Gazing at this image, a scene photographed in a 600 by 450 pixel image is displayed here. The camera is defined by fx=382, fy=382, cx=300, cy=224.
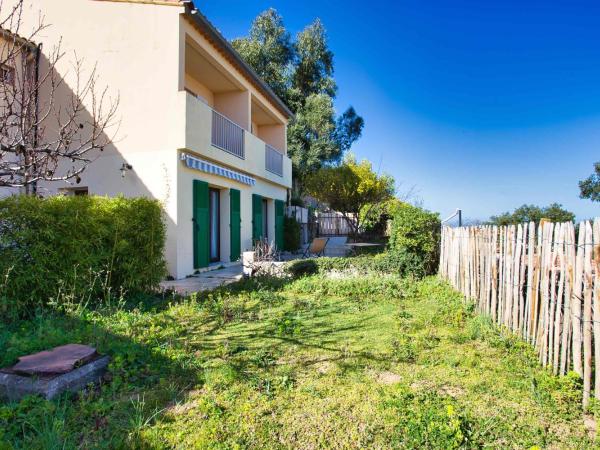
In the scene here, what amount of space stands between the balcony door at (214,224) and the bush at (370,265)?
9.89 ft

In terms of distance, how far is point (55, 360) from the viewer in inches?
134

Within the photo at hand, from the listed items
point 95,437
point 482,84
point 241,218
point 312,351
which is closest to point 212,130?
point 241,218

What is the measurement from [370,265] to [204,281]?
4176 mm

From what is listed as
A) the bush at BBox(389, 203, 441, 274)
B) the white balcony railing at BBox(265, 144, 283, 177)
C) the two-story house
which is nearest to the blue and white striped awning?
the two-story house

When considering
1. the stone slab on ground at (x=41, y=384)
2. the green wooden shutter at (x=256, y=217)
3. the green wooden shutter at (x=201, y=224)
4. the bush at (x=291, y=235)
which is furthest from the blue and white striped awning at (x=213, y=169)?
the stone slab on ground at (x=41, y=384)

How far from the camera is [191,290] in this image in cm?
783

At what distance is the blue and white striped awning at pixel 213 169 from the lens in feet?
31.0

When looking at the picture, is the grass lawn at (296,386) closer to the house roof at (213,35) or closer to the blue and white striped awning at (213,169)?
the blue and white striped awning at (213,169)

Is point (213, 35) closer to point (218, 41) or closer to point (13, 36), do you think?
point (218, 41)

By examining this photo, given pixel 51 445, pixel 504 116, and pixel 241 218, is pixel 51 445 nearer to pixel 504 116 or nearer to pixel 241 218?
pixel 241 218

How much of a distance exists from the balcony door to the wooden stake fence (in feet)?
26.1

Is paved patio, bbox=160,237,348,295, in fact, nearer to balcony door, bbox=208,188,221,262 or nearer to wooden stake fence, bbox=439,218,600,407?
balcony door, bbox=208,188,221,262

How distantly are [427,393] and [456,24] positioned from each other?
45.1 feet

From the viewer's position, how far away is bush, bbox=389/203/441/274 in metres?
9.12
